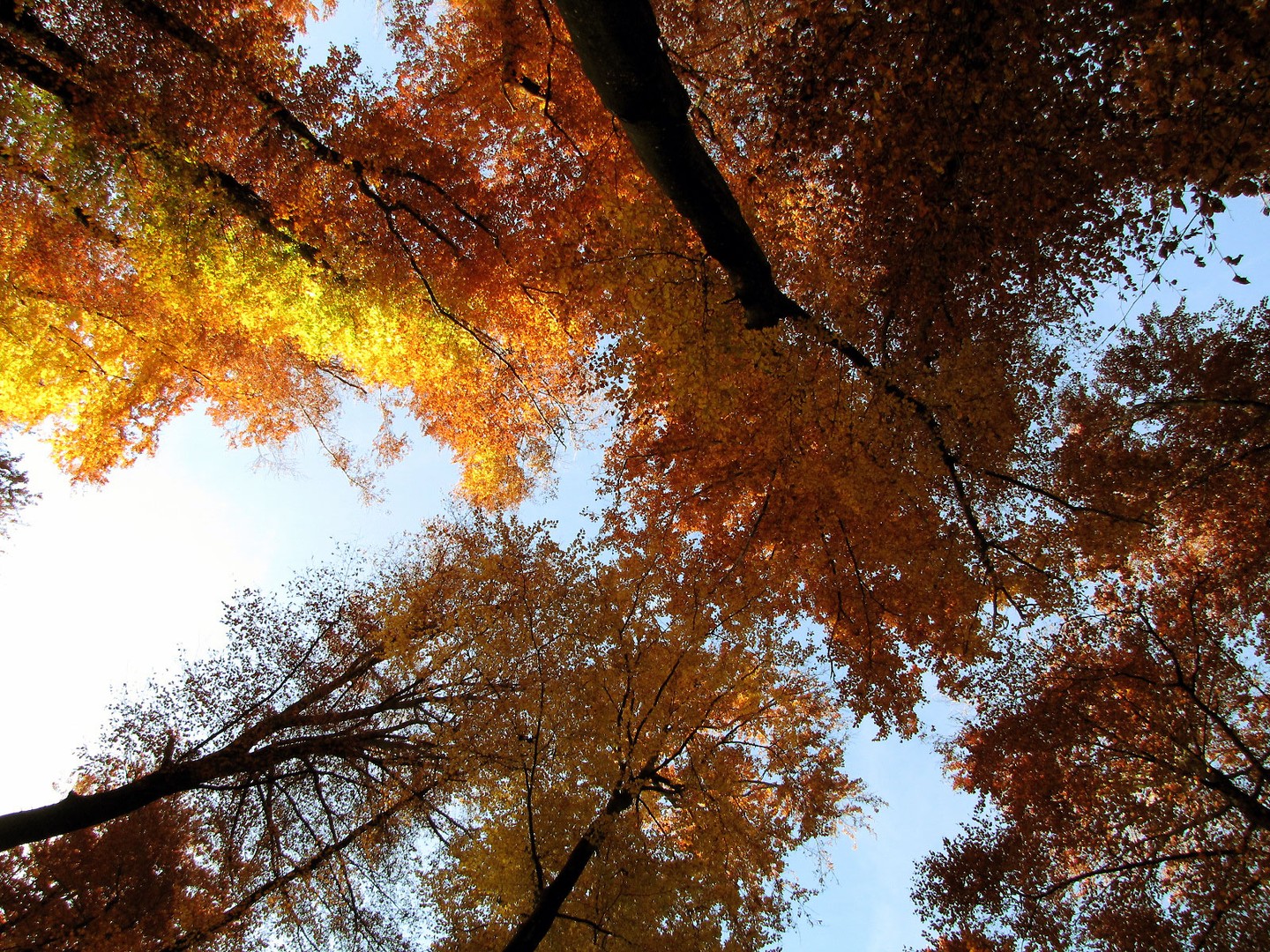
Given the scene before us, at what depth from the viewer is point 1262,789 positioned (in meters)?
8.62

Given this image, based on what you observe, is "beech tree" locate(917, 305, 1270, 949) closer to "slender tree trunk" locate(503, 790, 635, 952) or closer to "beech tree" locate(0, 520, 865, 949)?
"beech tree" locate(0, 520, 865, 949)

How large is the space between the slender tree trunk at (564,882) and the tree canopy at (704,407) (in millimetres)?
48

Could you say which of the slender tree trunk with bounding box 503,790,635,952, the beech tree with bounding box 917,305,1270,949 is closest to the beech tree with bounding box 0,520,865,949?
the slender tree trunk with bounding box 503,790,635,952

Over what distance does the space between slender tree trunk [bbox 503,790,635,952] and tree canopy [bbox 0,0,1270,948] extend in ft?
0.16

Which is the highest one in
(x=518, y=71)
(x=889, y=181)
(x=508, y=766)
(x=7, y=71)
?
(x=518, y=71)

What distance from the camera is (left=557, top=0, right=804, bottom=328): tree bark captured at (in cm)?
429

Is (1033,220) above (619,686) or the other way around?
above

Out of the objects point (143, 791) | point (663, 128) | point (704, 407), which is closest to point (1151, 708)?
point (704, 407)

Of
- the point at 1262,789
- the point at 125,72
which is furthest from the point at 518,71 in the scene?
the point at 1262,789

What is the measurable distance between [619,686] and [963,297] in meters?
Answer: 7.77

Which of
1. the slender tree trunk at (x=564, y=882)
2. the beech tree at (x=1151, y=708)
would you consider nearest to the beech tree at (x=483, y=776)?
the slender tree trunk at (x=564, y=882)

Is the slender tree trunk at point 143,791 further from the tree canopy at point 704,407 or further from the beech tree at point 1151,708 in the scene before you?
the beech tree at point 1151,708

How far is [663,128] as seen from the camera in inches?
201

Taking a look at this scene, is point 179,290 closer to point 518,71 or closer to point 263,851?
point 518,71
